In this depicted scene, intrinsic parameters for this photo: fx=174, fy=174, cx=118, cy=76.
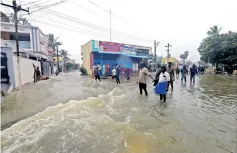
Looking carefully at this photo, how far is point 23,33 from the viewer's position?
24.6 metres

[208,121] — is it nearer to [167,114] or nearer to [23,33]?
[167,114]

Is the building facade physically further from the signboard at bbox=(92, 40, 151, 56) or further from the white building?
the white building

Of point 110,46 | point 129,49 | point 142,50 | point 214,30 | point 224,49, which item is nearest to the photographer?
point 110,46

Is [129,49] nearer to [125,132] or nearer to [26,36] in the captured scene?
[26,36]

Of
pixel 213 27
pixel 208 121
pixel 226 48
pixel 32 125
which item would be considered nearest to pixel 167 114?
pixel 208 121

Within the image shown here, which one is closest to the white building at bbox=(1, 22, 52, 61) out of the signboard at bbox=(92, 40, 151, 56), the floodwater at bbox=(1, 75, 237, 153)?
the signboard at bbox=(92, 40, 151, 56)

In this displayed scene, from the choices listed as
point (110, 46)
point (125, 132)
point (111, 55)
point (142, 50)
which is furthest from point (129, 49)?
point (125, 132)

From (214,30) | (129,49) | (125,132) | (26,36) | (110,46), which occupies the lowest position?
(125,132)

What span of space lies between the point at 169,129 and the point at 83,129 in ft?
6.73

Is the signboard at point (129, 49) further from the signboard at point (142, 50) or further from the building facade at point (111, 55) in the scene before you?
the signboard at point (142, 50)

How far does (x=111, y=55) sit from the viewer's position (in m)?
26.6

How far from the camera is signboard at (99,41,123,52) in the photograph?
2489cm

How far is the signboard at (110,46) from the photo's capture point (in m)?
24.9

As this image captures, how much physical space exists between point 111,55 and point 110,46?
1.59 meters
